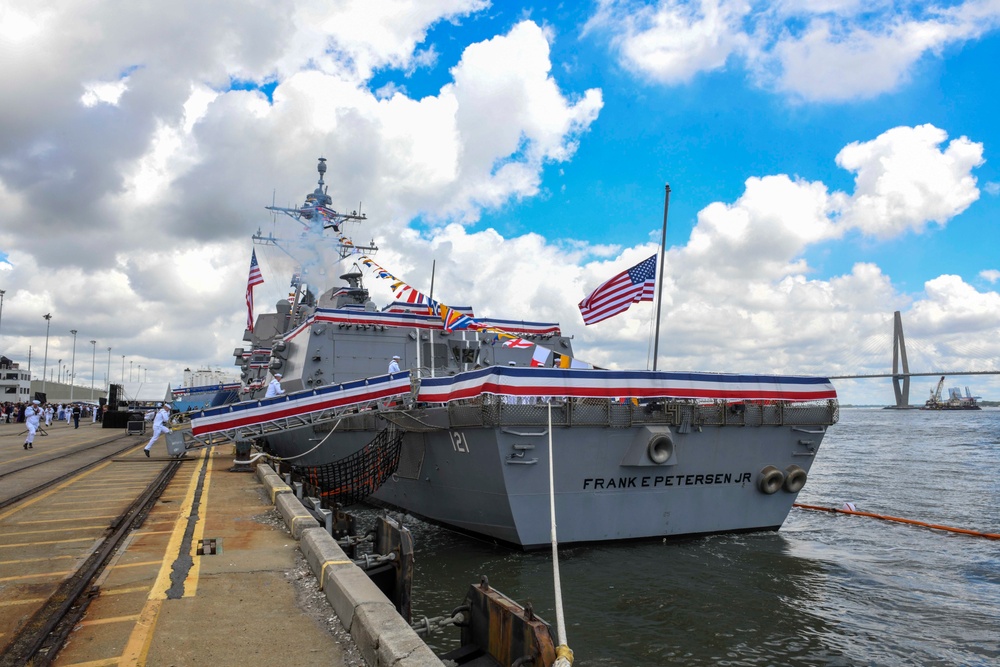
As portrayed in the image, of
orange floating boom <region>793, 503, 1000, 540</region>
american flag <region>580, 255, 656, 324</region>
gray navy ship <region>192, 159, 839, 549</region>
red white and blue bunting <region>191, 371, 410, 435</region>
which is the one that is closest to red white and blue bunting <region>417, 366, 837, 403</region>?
gray navy ship <region>192, 159, 839, 549</region>

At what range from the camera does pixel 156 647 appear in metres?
4.50

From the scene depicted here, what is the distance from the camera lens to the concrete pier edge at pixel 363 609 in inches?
155

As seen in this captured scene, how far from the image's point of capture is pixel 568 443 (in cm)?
1021

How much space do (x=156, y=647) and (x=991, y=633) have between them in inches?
349

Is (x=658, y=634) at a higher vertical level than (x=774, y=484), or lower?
lower

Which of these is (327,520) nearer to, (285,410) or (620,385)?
(285,410)

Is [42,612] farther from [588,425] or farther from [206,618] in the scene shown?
[588,425]

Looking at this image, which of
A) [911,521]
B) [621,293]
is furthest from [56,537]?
[911,521]

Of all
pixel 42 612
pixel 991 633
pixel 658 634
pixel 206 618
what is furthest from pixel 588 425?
pixel 42 612

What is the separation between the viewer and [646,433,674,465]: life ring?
10444mm

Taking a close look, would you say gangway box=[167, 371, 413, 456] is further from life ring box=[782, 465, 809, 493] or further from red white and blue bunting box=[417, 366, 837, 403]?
life ring box=[782, 465, 809, 493]

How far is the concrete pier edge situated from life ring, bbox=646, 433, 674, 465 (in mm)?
5432

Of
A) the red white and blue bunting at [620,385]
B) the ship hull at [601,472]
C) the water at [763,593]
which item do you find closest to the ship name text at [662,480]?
the ship hull at [601,472]

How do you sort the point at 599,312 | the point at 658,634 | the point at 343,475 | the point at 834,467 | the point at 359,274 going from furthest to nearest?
the point at 834,467, the point at 359,274, the point at 343,475, the point at 599,312, the point at 658,634
